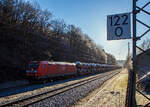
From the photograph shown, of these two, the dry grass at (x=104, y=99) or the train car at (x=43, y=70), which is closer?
the dry grass at (x=104, y=99)

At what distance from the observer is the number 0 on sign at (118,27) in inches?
165

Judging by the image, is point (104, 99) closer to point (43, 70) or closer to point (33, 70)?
point (43, 70)

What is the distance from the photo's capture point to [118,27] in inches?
170

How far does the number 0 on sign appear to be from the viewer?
4.20m

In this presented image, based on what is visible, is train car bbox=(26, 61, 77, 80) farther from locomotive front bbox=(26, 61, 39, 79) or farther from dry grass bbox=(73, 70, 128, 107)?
dry grass bbox=(73, 70, 128, 107)

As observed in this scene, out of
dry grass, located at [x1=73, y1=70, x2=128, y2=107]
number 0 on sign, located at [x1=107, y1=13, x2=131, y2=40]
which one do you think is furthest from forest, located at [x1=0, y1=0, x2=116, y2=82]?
number 0 on sign, located at [x1=107, y1=13, x2=131, y2=40]

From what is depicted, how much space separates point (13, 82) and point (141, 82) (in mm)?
14464

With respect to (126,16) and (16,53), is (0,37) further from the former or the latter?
(126,16)

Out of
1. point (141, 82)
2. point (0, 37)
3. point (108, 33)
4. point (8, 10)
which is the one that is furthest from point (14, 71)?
point (108, 33)

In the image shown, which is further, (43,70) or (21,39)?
(21,39)

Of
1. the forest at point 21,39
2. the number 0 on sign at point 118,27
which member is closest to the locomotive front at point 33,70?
the forest at point 21,39

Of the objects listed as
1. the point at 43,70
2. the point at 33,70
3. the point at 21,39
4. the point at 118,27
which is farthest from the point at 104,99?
the point at 21,39

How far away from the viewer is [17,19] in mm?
24250

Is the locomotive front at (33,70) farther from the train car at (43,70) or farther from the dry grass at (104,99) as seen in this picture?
the dry grass at (104,99)
